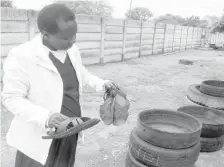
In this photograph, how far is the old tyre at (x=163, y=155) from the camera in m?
2.68

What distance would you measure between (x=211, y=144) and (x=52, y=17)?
10.7 ft

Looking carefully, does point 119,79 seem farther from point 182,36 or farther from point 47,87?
point 182,36

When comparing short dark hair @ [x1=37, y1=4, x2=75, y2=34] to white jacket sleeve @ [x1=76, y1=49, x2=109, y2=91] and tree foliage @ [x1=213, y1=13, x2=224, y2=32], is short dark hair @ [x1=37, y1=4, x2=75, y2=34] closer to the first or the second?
white jacket sleeve @ [x1=76, y1=49, x2=109, y2=91]

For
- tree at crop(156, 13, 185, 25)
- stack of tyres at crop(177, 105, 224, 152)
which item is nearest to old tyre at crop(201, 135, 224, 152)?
stack of tyres at crop(177, 105, 224, 152)

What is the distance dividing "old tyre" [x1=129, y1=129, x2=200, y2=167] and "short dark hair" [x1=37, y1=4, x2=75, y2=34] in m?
1.82

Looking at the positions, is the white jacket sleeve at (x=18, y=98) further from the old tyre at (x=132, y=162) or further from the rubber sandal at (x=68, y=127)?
the old tyre at (x=132, y=162)

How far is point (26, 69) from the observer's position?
1.54 m

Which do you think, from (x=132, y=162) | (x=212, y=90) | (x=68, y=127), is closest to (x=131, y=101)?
(x=212, y=90)

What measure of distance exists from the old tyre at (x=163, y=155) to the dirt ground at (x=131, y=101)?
1.94 feet

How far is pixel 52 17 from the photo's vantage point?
1.54m

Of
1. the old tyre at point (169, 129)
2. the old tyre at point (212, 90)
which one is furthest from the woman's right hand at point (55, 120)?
the old tyre at point (212, 90)

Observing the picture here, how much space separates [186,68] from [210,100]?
6.79 metres

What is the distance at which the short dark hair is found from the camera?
1540 mm

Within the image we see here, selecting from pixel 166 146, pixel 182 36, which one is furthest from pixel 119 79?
pixel 182 36
